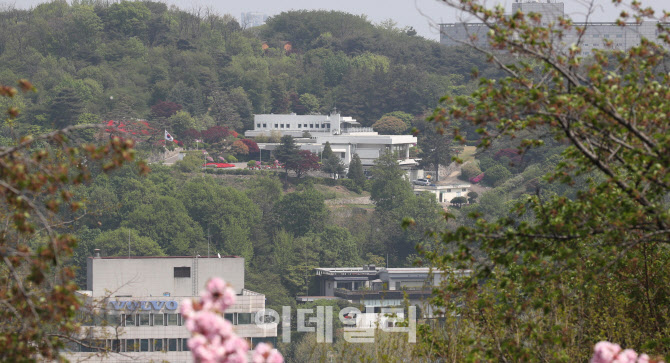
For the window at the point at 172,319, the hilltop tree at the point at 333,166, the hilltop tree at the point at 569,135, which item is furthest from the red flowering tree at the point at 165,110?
the hilltop tree at the point at 569,135

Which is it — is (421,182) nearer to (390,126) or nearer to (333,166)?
Answer: (333,166)

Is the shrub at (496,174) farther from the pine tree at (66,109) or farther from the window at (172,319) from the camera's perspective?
the window at (172,319)

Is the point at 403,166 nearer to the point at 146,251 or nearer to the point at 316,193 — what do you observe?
the point at 316,193

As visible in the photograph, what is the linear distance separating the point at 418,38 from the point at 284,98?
2457 centimetres

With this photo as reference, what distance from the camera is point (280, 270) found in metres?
53.3

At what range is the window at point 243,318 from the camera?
114ft

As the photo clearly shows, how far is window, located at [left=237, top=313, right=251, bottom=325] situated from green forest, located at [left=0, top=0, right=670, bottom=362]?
2605mm

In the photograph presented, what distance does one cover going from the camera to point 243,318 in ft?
115

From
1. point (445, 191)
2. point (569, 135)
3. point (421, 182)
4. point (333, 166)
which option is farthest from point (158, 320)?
point (421, 182)

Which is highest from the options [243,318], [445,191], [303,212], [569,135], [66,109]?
[66,109]

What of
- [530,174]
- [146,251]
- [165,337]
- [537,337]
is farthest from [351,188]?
[537,337]

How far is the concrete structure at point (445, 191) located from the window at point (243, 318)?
107 feet

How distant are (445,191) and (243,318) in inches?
1356

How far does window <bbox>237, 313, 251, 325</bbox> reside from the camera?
34781 millimetres
